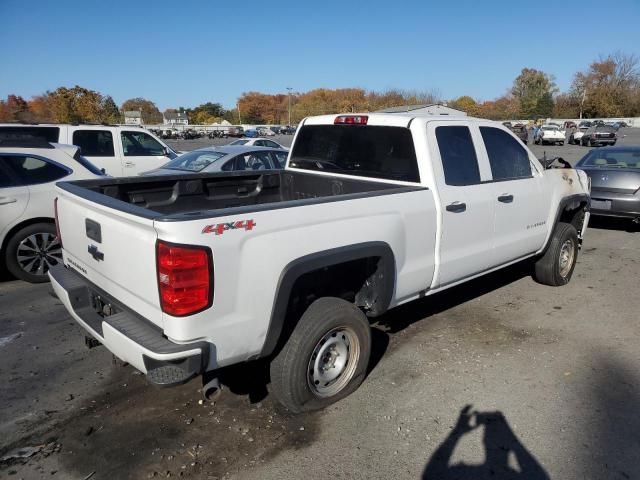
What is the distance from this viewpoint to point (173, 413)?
3.23 m

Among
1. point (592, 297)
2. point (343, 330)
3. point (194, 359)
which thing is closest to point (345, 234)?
point (343, 330)

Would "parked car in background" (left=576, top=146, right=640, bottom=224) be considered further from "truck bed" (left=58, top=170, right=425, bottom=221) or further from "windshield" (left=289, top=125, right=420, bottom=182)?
"truck bed" (left=58, top=170, right=425, bottom=221)

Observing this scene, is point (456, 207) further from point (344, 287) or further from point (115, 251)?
point (115, 251)

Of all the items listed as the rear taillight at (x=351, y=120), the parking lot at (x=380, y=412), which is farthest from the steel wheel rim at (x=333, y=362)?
the rear taillight at (x=351, y=120)

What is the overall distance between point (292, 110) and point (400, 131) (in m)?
119

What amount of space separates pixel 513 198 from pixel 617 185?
521cm

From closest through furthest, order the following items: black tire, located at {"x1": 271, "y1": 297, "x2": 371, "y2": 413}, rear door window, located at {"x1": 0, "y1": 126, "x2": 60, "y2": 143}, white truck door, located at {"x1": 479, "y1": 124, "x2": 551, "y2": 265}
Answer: black tire, located at {"x1": 271, "y1": 297, "x2": 371, "y2": 413} < white truck door, located at {"x1": 479, "y1": 124, "x2": 551, "y2": 265} < rear door window, located at {"x1": 0, "y1": 126, "x2": 60, "y2": 143}

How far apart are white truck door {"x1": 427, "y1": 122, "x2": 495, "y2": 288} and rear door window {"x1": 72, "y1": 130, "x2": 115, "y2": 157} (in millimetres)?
8234

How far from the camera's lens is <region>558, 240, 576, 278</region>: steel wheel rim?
5.61 meters

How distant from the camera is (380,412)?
3.23 m

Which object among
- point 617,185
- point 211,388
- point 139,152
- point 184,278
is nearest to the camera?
point 184,278

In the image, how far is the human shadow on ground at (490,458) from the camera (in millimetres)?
2658

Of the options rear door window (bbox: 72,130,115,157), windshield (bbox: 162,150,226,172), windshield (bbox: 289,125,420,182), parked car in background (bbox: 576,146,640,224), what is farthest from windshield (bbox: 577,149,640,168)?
rear door window (bbox: 72,130,115,157)

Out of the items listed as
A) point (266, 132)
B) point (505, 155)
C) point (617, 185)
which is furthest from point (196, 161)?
point (266, 132)
